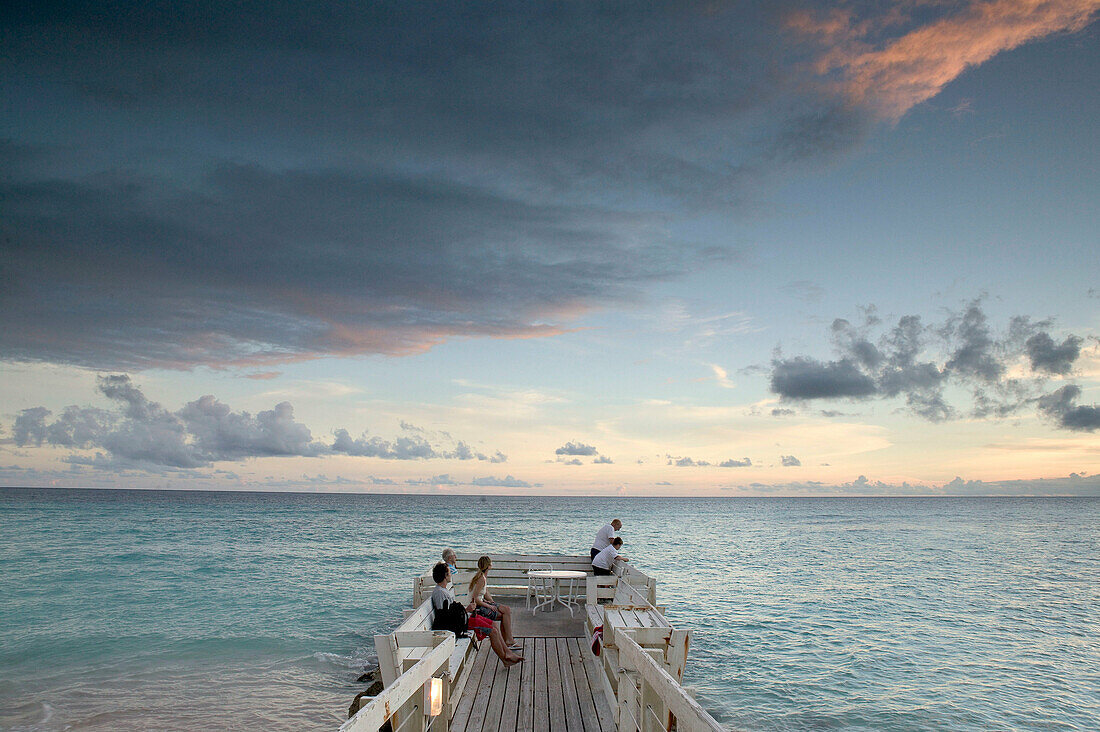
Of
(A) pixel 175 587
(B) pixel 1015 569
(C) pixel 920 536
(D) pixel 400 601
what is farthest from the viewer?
(C) pixel 920 536

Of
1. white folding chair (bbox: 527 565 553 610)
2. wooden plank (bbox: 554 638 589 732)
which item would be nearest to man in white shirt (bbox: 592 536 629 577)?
white folding chair (bbox: 527 565 553 610)

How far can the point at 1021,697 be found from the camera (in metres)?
13.6

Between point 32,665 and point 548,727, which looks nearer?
point 548,727

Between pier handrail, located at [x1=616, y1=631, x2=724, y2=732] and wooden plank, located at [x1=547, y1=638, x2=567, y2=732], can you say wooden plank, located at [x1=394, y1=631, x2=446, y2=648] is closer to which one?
wooden plank, located at [x1=547, y1=638, x2=567, y2=732]

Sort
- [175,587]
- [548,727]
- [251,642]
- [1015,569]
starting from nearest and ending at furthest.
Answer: [548,727] → [251,642] → [175,587] → [1015,569]

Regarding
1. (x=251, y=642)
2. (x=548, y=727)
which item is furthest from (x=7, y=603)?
(x=548, y=727)

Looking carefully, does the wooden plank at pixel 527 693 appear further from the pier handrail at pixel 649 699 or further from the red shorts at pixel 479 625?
the pier handrail at pixel 649 699

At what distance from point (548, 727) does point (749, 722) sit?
6904mm

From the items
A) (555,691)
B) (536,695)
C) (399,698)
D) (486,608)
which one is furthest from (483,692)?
(399,698)

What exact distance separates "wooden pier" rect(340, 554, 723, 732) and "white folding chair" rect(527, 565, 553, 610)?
3.73 ft

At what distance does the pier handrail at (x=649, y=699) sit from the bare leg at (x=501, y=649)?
2.73 meters

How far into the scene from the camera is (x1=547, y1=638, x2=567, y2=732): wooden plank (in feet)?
21.3

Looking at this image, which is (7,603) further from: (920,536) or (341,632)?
(920,536)

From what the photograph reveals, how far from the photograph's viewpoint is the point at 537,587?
12.9 meters
